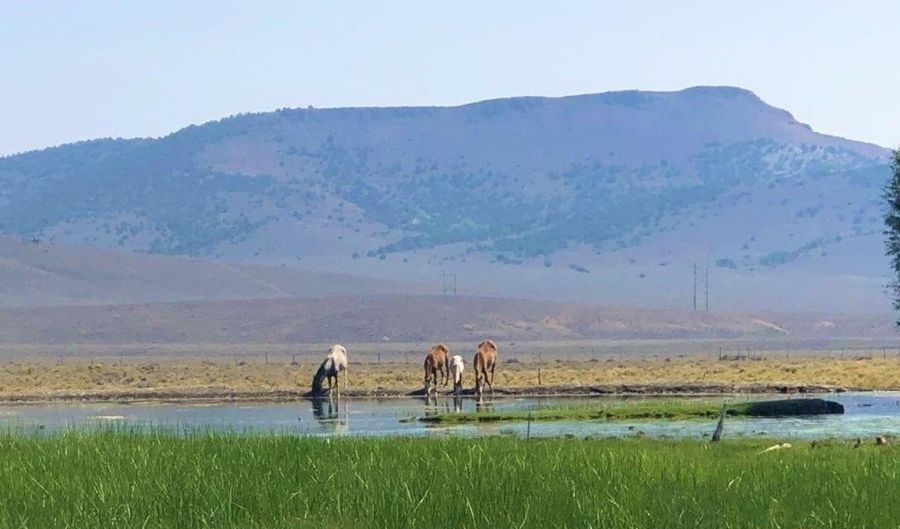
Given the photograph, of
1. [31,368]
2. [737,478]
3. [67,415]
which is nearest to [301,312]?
[31,368]

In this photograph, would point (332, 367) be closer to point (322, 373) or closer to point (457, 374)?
point (322, 373)

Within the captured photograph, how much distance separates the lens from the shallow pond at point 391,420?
30.6 m

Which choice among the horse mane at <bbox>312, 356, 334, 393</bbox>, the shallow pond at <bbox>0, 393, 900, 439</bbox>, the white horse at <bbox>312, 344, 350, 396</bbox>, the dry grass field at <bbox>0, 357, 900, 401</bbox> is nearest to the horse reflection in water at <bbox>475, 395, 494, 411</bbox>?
the shallow pond at <bbox>0, 393, 900, 439</bbox>

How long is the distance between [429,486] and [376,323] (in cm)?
12292

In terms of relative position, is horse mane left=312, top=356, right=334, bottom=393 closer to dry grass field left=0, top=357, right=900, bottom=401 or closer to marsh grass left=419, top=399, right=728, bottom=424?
dry grass field left=0, top=357, right=900, bottom=401

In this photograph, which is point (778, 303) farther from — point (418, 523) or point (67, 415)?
point (418, 523)

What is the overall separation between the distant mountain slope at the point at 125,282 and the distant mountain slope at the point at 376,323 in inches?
963

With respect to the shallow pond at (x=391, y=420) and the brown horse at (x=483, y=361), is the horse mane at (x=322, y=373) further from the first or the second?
the brown horse at (x=483, y=361)

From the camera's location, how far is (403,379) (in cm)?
5738

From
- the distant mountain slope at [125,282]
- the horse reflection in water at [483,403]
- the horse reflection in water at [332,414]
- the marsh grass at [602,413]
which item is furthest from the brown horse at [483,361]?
the distant mountain slope at [125,282]

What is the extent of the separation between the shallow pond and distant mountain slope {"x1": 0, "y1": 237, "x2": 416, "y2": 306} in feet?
406

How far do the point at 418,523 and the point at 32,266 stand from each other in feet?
588

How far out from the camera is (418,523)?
15.5 m

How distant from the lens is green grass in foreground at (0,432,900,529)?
15.7m
